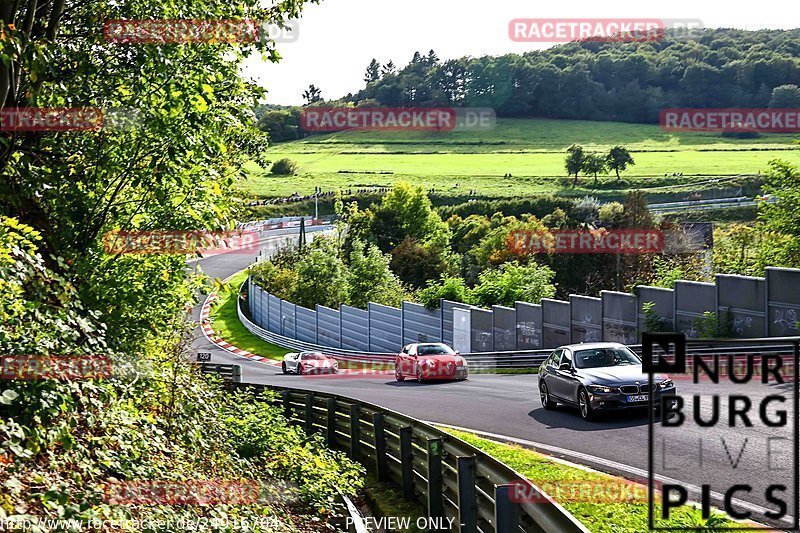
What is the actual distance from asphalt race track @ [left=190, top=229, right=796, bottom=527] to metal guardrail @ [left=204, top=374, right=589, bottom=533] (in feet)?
5.68

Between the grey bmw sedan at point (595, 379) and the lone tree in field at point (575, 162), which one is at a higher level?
the lone tree in field at point (575, 162)

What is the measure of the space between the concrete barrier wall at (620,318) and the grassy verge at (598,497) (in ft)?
64.3

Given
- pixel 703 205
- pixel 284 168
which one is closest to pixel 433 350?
pixel 703 205

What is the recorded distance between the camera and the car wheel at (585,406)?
1666cm

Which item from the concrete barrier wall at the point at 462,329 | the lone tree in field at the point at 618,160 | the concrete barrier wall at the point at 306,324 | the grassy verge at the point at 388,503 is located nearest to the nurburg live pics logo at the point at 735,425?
the grassy verge at the point at 388,503

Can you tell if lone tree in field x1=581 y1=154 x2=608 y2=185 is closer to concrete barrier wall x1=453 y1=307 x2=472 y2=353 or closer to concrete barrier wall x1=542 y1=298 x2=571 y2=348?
concrete barrier wall x1=453 y1=307 x2=472 y2=353

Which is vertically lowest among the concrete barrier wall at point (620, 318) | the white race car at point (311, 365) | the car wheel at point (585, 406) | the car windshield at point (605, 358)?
the white race car at point (311, 365)

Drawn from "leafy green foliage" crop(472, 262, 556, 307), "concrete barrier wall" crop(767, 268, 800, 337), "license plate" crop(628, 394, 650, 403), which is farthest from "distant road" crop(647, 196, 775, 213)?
"license plate" crop(628, 394, 650, 403)

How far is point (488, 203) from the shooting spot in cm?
12081

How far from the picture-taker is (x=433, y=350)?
31969 mm

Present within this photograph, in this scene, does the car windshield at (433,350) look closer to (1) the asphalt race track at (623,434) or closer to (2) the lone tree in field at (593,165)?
(1) the asphalt race track at (623,434)

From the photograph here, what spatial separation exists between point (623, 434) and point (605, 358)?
2471 mm

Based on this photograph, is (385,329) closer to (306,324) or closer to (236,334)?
(306,324)

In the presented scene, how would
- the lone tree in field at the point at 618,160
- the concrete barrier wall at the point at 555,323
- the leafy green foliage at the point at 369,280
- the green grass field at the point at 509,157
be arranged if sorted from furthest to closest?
the lone tree in field at the point at 618,160 < the green grass field at the point at 509,157 < the leafy green foliage at the point at 369,280 < the concrete barrier wall at the point at 555,323
